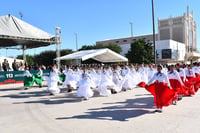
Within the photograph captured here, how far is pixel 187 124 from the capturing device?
18.4 ft

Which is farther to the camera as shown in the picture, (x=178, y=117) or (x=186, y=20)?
(x=186, y=20)

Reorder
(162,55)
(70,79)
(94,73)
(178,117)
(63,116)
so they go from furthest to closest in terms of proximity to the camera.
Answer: (162,55) → (94,73) → (70,79) → (63,116) → (178,117)

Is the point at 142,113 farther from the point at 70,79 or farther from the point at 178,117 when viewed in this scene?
the point at 70,79

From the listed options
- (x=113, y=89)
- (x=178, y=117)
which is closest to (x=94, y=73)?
(x=113, y=89)

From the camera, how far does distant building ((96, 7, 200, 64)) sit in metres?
57.5

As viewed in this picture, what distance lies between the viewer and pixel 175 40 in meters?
77.8

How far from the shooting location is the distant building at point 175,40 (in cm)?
5750

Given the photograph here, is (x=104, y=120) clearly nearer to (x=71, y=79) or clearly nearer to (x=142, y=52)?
(x=71, y=79)

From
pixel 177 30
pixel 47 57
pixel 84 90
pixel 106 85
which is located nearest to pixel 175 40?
pixel 177 30

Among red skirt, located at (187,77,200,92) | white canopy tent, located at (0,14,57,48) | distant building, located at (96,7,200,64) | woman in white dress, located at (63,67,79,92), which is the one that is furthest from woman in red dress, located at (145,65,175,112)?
distant building, located at (96,7,200,64)

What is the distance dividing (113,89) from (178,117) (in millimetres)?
5919

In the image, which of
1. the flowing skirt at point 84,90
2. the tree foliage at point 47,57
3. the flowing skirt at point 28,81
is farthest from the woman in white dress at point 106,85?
the tree foliage at point 47,57

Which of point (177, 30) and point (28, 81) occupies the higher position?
point (177, 30)

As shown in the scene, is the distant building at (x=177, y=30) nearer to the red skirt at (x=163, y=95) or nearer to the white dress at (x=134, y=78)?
the white dress at (x=134, y=78)
